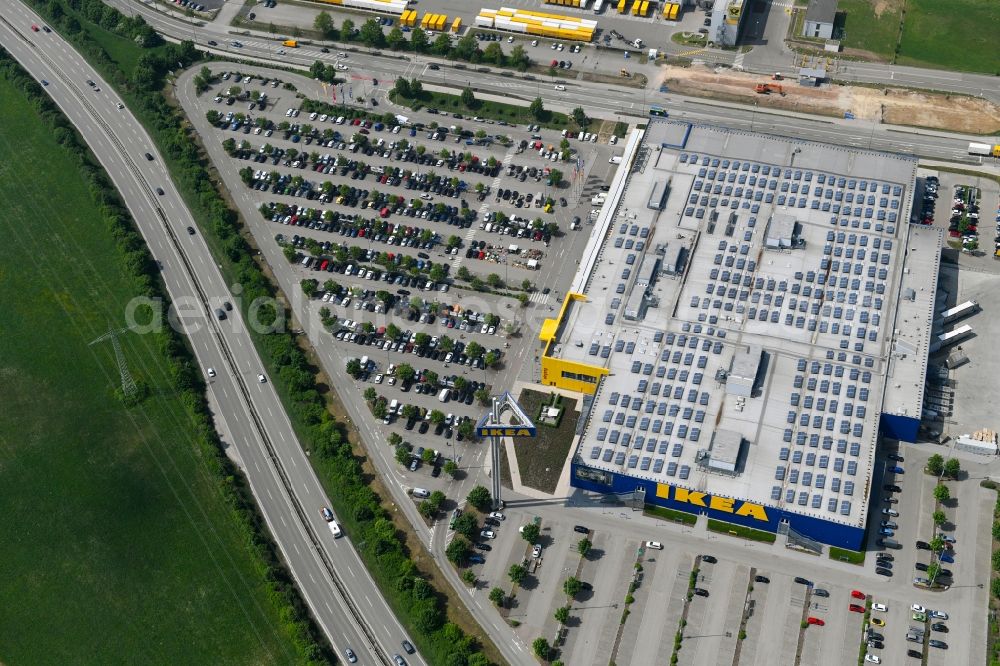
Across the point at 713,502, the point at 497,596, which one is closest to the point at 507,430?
the point at 497,596

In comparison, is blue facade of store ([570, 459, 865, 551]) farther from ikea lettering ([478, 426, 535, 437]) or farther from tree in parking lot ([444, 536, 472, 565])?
tree in parking lot ([444, 536, 472, 565])

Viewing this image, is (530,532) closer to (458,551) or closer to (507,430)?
(458,551)

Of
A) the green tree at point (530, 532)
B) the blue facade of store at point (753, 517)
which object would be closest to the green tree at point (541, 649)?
the green tree at point (530, 532)

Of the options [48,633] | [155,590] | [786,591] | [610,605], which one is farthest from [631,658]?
[48,633]

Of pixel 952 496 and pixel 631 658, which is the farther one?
pixel 952 496

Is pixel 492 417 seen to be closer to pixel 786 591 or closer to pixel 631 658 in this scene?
pixel 631 658

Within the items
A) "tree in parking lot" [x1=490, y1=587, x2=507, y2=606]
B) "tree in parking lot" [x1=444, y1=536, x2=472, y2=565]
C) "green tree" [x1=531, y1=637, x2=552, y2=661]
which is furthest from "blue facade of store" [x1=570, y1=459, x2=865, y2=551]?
"green tree" [x1=531, y1=637, x2=552, y2=661]

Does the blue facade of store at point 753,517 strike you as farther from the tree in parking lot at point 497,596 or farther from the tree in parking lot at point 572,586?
the tree in parking lot at point 497,596
